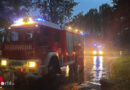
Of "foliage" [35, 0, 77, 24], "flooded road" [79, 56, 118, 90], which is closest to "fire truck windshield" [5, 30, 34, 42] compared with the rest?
"flooded road" [79, 56, 118, 90]

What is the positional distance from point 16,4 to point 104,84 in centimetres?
1116

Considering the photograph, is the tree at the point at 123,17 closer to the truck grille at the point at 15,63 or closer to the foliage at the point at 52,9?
the foliage at the point at 52,9

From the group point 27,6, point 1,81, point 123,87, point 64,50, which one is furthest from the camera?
point 27,6

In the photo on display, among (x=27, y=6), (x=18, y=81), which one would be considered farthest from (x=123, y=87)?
(x=27, y=6)

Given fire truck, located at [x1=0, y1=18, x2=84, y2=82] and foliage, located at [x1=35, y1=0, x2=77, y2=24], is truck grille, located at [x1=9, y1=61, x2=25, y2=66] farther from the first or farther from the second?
foliage, located at [x1=35, y1=0, x2=77, y2=24]

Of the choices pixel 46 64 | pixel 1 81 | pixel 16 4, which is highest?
pixel 16 4

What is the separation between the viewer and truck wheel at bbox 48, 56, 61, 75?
8086 millimetres

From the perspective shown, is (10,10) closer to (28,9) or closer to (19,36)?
(28,9)

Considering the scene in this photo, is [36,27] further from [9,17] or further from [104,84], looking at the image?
[9,17]

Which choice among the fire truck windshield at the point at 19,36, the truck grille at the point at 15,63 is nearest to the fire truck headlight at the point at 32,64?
the truck grille at the point at 15,63

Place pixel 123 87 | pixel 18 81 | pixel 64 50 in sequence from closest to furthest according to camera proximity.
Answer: pixel 123 87 → pixel 18 81 → pixel 64 50

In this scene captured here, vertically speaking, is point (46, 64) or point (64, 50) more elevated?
point (64, 50)

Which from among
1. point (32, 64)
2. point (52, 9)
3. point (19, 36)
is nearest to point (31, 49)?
point (32, 64)

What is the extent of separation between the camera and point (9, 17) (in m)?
14.7
